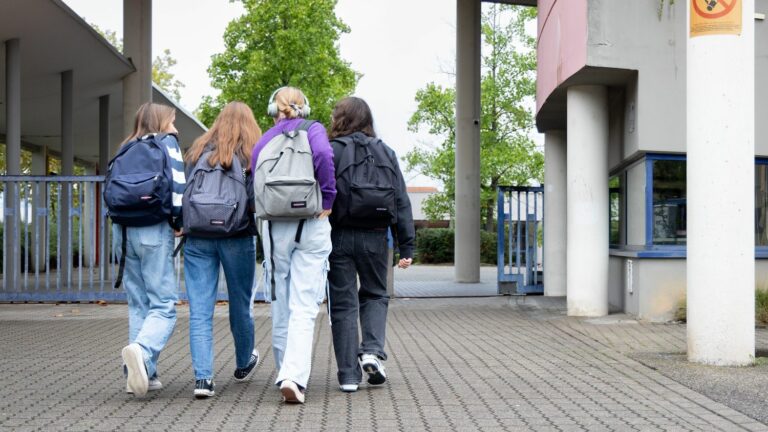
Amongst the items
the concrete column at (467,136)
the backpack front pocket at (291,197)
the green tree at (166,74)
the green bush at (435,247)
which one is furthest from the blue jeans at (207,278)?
the green tree at (166,74)

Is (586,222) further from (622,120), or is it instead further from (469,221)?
(469,221)

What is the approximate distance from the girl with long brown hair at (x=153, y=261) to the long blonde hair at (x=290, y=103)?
2.42 feet

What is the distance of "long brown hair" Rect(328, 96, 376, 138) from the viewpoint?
7266 millimetres

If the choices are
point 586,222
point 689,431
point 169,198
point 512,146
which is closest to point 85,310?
point 586,222

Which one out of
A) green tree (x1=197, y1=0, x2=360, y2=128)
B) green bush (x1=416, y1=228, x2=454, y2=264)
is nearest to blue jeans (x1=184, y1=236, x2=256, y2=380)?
green bush (x1=416, y1=228, x2=454, y2=264)

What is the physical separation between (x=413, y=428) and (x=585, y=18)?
7685mm

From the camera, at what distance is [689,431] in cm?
580

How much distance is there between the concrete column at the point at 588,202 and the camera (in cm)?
1348

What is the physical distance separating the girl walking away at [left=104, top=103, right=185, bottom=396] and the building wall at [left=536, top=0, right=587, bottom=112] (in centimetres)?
657

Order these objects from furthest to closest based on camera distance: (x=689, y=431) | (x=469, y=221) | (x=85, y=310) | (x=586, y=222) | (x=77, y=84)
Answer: (x=77, y=84) → (x=469, y=221) → (x=85, y=310) → (x=586, y=222) → (x=689, y=431)

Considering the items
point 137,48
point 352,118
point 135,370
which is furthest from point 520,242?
point 135,370

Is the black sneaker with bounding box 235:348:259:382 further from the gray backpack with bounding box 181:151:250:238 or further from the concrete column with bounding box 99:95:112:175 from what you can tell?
the concrete column with bounding box 99:95:112:175

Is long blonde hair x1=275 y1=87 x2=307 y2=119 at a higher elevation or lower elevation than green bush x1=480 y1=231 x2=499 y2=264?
higher

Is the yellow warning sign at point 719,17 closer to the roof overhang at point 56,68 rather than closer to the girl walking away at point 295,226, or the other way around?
the girl walking away at point 295,226
